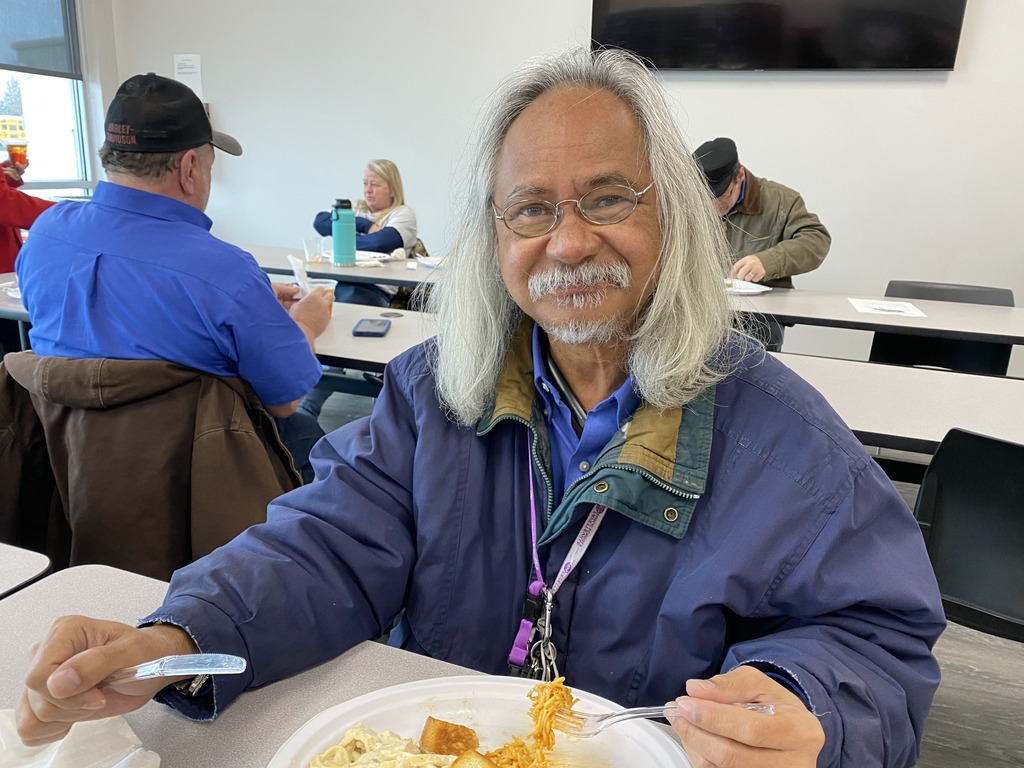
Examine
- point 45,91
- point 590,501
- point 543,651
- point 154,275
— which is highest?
point 45,91

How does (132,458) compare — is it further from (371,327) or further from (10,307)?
(10,307)

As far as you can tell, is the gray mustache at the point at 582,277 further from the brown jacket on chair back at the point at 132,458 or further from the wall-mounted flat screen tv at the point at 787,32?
the wall-mounted flat screen tv at the point at 787,32

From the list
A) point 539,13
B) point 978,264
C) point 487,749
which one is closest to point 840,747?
point 487,749

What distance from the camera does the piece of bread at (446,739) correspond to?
73cm

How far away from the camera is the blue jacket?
0.82m

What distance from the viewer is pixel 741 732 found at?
2.12 feet

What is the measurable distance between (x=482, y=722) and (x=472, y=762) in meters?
0.09

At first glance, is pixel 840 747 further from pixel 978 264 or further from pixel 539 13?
pixel 539 13

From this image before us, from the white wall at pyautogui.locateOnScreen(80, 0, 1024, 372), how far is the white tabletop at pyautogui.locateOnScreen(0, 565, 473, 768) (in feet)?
8.90

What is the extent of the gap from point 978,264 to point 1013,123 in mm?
790

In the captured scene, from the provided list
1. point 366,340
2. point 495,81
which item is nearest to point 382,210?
point 495,81

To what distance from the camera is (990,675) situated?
2.16 meters

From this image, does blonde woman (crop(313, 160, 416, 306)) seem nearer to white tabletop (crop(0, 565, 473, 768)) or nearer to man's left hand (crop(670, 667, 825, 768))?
white tabletop (crop(0, 565, 473, 768))

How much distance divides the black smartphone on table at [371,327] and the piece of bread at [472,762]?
1.88 meters
